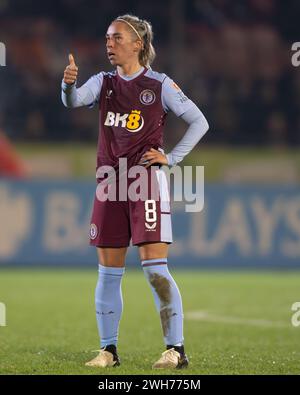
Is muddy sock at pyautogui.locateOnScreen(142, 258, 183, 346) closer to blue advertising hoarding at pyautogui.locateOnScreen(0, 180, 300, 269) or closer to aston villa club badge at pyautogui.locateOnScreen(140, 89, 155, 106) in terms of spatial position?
aston villa club badge at pyautogui.locateOnScreen(140, 89, 155, 106)

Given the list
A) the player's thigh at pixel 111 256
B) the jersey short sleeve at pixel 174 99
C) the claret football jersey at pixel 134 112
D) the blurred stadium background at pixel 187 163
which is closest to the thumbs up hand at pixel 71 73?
the claret football jersey at pixel 134 112

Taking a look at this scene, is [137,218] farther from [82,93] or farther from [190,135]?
[82,93]

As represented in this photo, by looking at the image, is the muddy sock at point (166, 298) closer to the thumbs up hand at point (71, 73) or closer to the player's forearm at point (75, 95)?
the player's forearm at point (75, 95)

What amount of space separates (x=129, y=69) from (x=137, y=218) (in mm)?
915

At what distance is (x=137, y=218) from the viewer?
20.2 ft

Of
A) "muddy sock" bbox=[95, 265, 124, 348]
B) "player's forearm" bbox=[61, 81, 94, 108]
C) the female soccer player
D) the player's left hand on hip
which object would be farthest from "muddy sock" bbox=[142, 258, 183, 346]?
→ "player's forearm" bbox=[61, 81, 94, 108]

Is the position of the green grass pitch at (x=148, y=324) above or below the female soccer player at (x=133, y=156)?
below

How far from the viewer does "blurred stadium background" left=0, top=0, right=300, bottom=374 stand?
984cm

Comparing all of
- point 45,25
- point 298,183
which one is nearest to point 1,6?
point 45,25

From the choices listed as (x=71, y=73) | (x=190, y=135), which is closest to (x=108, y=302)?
(x=190, y=135)

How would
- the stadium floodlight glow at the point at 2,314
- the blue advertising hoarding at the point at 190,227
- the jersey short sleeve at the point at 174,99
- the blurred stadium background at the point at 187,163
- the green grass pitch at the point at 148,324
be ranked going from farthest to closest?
the blue advertising hoarding at the point at 190,227, the blurred stadium background at the point at 187,163, the stadium floodlight glow at the point at 2,314, the green grass pitch at the point at 148,324, the jersey short sleeve at the point at 174,99

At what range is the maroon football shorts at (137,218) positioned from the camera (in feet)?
20.1
